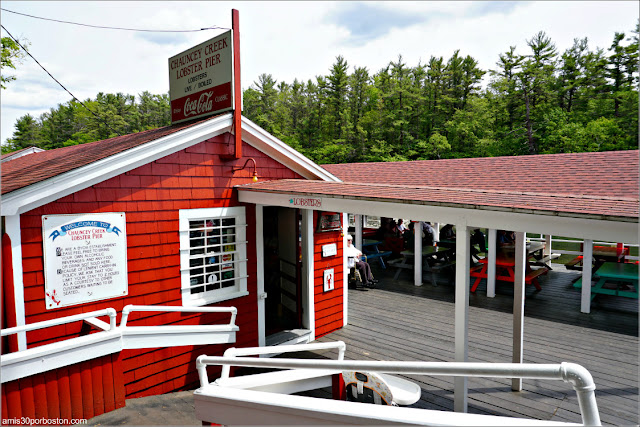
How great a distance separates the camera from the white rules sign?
4.50m

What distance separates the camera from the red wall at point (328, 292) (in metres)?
7.36

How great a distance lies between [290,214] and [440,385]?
147 inches

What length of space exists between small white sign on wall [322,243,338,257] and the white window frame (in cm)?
166

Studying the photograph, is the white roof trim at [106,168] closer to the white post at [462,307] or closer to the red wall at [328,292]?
the red wall at [328,292]

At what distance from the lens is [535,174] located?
8281mm

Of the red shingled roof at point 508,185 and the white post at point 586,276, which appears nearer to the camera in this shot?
the red shingled roof at point 508,185

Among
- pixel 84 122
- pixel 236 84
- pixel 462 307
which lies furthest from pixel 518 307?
pixel 84 122

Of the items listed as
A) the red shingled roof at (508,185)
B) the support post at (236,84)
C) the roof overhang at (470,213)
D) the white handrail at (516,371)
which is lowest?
the white handrail at (516,371)

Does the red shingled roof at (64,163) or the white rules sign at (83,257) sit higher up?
the red shingled roof at (64,163)

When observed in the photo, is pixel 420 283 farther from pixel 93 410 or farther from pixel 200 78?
pixel 93 410

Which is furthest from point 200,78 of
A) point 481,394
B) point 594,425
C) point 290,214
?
point 594,425

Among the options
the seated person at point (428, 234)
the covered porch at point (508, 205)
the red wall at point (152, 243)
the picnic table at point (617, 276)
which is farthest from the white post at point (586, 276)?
the red wall at point (152, 243)

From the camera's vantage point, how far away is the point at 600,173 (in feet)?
24.7

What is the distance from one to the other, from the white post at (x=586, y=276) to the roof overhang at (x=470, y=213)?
546 centimetres
